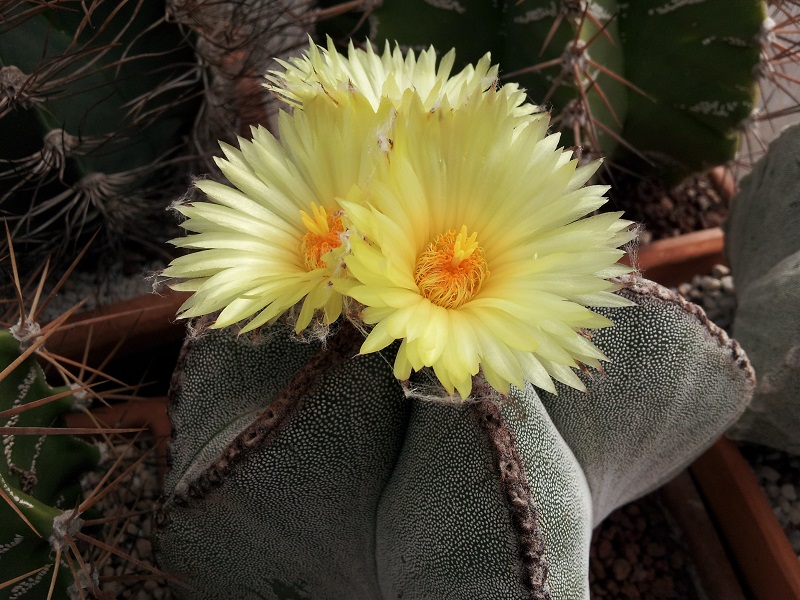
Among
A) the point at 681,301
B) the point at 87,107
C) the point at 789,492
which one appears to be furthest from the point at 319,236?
the point at 789,492

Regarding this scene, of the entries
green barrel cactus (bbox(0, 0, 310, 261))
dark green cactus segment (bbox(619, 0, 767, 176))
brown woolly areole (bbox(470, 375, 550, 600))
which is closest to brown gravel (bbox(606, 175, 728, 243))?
dark green cactus segment (bbox(619, 0, 767, 176))

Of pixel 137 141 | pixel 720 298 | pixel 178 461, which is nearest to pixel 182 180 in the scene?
pixel 137 141

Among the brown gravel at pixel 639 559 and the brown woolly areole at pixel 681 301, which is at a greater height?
the brown woolly areole at pixel 681 301

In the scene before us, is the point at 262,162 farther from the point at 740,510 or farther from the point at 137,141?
the point at 740,510

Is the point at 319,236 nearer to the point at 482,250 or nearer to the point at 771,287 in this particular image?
the point at 482,250

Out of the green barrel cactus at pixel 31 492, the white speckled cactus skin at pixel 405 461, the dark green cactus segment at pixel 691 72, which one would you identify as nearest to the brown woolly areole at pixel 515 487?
the white speckled cactus skin at pixel 405 461

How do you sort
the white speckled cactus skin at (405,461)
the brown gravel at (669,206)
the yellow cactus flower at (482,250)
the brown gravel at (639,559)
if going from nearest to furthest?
the yellow cactus flower at (482,250) < the white speckled cactus skin at (405,461) < the brown gravel at (639,559) < the brown gravel at (669,206)

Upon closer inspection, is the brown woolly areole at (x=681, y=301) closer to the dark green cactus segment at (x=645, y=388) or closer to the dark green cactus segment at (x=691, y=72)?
the dark green cactus segment at (x=645, y=388)
